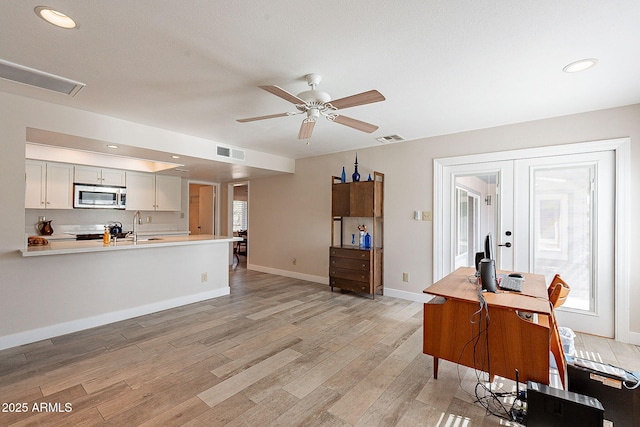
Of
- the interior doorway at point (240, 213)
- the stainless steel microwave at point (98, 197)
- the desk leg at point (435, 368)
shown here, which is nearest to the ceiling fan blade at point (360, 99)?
the desk leg at point (435, 368)

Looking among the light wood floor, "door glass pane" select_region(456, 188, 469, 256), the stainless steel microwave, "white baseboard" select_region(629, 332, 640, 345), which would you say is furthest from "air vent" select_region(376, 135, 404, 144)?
the stainless steel microwave

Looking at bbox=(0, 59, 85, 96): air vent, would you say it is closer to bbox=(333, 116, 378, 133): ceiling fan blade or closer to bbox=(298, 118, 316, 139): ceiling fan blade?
bbox=(298, 118, 316, 139): ceiling fan blade

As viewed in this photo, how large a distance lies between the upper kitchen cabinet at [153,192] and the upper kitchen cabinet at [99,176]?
0.48 feet

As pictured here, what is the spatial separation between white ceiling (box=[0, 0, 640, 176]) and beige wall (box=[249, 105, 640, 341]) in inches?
11.4

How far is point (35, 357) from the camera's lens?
8.55 feet

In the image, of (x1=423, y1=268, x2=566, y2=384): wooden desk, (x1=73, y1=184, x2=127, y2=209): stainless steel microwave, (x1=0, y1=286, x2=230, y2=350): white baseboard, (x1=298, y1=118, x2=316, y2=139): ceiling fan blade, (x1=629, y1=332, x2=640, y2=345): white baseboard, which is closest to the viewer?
(x1=423, y1=268, x2=566, y2=384): wooden desk

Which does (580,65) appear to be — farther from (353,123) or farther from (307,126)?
(307,126)

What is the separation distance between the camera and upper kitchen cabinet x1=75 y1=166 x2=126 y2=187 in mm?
4945

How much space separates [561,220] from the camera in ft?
11.1

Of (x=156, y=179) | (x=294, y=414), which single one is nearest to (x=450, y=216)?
(x=294, y=414)

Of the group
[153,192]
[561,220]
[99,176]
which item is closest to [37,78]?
[99,176]

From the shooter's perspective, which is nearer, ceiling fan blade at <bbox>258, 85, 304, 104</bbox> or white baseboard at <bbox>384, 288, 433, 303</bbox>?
ceiling fan blade at <bbox>258, 85, 304, 104</bbox>

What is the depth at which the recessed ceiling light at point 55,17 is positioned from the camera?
166 cm

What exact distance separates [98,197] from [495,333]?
6.08 meters
